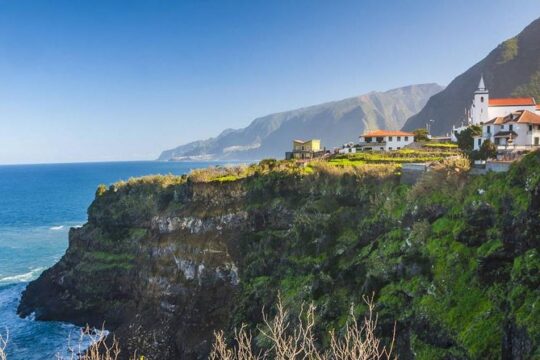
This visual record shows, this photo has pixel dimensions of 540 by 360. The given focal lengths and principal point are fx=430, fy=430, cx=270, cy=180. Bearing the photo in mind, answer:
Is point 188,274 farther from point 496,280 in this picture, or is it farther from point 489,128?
point 489,128

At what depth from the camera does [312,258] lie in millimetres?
39906

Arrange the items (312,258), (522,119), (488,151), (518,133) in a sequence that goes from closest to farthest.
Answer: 1. (312,258)
2. (488,151)
3. (518,133)
4. (522,119)

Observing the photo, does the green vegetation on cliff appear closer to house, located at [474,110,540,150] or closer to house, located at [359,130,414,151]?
house, located at [474,110,540,150]

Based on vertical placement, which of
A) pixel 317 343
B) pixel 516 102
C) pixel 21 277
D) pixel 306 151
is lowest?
pixel 21 277

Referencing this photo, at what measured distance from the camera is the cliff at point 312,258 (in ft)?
83.3

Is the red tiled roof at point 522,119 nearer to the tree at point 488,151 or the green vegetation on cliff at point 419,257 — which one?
the tree at point 488,151

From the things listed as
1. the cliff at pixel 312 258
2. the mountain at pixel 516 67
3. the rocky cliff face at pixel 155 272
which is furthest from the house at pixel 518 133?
the mountain at pixel 516 67

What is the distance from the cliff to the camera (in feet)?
83.3

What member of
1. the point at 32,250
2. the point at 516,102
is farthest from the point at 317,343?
the point at 32,250

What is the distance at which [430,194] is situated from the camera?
1373 inches

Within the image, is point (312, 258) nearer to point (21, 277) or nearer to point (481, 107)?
point (481, 107)

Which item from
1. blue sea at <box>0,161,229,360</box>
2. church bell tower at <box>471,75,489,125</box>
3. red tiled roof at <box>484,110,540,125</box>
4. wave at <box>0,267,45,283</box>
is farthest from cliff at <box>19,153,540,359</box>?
church bell tower at <box>471,75,489,125</box>

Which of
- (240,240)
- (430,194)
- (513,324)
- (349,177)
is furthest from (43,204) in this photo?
(513,324)

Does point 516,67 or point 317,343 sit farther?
point 516,67
